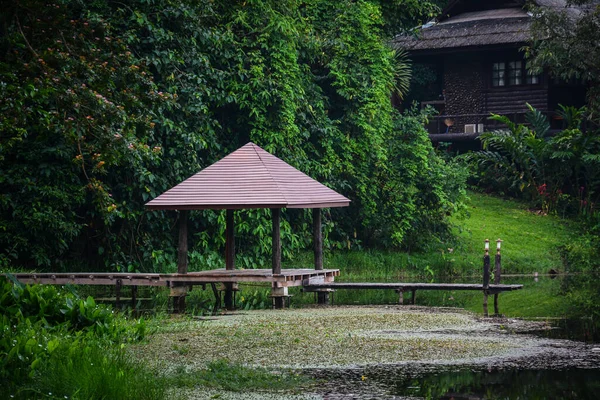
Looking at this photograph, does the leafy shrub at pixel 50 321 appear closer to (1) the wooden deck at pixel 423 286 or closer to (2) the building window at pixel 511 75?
(1) the wooden deck at pixel 423 286

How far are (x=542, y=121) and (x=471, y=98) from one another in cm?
489

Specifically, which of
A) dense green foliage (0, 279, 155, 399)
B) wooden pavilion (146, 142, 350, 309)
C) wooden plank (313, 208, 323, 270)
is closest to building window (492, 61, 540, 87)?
wooden plank (313, 208, 323, 270)

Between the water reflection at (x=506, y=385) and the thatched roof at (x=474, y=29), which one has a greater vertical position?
the thatched roof at (x=474, y=29)

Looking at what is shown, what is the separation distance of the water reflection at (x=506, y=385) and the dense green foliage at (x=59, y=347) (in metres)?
3.38

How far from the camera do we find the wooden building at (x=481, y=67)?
39.6 meters

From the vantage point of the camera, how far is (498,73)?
41156 millimetres

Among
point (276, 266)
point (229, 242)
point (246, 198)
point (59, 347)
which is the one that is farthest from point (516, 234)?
point (59, 347)

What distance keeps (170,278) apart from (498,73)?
74.5ft

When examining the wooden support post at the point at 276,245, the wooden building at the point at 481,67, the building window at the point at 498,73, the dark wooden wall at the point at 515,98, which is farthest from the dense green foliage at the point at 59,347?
the building window at the point at 498,73

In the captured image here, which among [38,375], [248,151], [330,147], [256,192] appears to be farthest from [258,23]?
[38,375]

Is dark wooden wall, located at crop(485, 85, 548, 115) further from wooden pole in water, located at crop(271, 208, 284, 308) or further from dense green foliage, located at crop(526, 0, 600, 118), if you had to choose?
wooden pole in water, located at crop(271, 208, 284, 308)

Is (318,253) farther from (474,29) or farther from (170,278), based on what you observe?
(474,29)

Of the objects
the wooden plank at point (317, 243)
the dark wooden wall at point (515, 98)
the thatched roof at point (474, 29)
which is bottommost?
the wooden plank at point (317, 243)

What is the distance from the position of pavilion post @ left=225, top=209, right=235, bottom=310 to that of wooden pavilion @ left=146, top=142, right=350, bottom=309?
0.07ft
